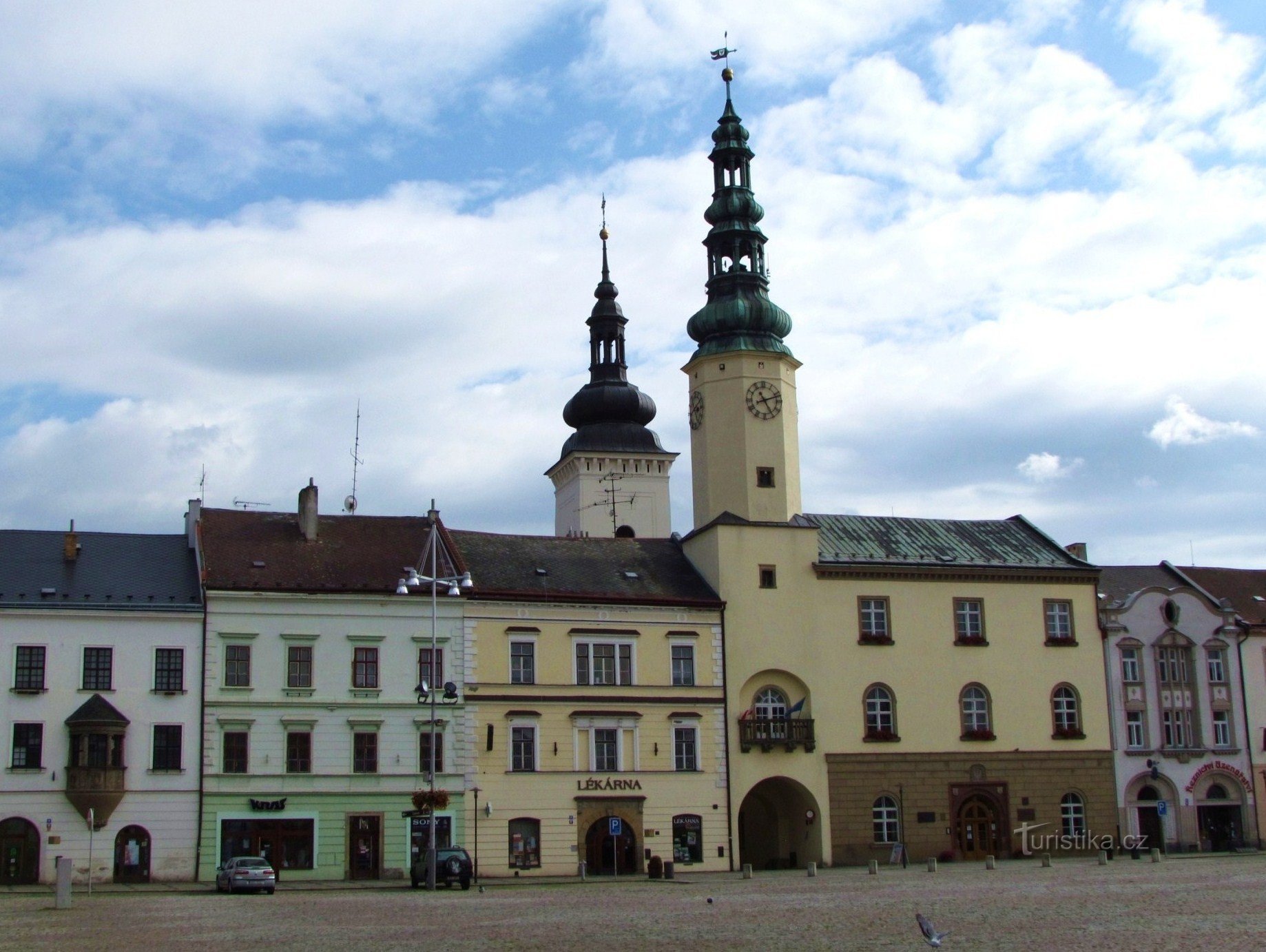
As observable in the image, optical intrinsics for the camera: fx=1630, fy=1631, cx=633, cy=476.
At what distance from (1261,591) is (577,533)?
39.8m

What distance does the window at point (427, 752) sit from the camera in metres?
51.4

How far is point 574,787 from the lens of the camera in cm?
5281

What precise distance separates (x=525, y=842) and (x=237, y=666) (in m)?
10.6

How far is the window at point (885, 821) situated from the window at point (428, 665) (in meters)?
15.7

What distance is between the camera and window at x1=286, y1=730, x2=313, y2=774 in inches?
1980

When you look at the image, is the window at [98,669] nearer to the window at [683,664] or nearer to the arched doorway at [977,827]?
the window at [683,664]

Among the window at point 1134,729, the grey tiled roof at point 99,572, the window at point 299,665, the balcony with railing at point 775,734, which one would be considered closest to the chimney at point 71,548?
the grey tiled roof at point 99,572

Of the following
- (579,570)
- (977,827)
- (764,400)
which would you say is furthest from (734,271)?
(977,827)

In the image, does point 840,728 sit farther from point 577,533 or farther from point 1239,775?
point 577,533

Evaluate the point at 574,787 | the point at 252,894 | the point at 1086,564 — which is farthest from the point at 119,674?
the point at 1086,564

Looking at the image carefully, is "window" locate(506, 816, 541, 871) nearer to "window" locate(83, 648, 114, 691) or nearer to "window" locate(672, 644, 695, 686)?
"window" locate(672, 644, 695, 686)

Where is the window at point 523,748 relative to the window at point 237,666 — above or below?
below

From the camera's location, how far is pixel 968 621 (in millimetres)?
58906

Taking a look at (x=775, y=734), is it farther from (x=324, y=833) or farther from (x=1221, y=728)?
(x=1221, y=728)
